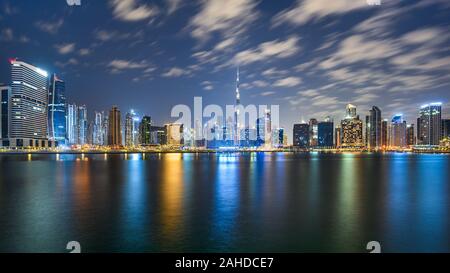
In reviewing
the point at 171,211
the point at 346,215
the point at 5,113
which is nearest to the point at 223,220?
the point at 171,211

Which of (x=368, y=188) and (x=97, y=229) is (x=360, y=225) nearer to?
(x=97, y=229)

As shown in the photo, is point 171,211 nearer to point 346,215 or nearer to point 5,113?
point 346,215

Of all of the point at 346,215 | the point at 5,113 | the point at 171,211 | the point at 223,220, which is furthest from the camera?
the point at 5,113

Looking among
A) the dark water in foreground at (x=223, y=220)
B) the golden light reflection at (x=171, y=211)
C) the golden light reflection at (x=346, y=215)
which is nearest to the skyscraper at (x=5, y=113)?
the dark water in foreground at (x=223, y=220)

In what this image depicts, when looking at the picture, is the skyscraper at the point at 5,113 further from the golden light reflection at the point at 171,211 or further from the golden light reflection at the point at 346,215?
the golden light reflection at the point at 346,215

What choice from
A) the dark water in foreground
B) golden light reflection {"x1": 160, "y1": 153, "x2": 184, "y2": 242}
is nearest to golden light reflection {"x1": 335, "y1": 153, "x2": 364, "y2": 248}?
the dark water in foreground

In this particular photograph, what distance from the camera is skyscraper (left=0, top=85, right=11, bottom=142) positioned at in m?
196

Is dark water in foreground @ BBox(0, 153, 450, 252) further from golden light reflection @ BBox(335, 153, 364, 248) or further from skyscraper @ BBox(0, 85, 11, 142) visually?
skyscraper @ BBox(0, 85, 11, 142)

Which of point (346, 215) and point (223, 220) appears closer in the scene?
point (223, 220)

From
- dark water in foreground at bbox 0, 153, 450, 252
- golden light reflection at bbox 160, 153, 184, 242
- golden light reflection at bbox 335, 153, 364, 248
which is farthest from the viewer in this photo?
golden light reflection at bbox 160, 153, 184, 242

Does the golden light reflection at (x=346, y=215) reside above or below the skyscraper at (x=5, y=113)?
below

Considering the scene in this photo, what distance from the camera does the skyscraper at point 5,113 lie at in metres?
196

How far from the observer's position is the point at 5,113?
19688 centimetres
